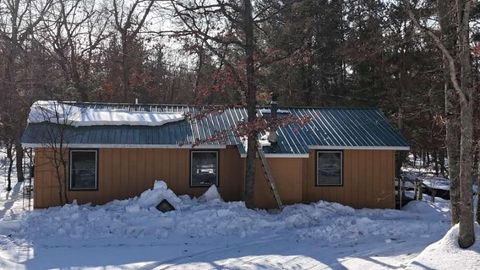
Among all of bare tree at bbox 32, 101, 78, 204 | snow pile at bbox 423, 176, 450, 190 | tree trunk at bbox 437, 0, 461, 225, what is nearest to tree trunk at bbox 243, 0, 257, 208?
bare tree at bbox 32, 101, 78, 204

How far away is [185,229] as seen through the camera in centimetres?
1268

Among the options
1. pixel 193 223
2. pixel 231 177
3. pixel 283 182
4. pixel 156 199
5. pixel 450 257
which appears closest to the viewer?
pixel 450 257

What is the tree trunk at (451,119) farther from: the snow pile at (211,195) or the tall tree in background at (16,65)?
the tall tree in background at (16,65)

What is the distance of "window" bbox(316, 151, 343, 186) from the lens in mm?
17359

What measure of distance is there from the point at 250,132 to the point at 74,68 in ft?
70.9

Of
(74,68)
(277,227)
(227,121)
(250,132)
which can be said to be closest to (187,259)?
(277,227)

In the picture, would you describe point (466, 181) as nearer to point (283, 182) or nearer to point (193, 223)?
point (193, 223)

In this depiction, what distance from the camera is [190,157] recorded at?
16.6 metres

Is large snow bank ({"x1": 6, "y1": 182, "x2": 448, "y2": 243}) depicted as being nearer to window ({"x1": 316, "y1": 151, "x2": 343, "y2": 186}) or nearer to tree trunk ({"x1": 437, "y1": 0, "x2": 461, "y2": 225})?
window ({"x1": 316, "y1": 151, "x2": 343, "y2": 186})

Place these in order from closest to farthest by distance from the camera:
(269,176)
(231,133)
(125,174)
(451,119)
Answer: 1. (451,119)
2. (269,176)
3. (125,174)
4. (231,133)

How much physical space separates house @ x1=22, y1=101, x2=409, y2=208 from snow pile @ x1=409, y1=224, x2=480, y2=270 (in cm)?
767

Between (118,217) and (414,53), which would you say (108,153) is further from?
(414,53)

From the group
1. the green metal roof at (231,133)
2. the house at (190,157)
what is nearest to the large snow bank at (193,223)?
the house at (190,157)

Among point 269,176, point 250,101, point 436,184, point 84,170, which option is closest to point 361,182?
point 269,176
